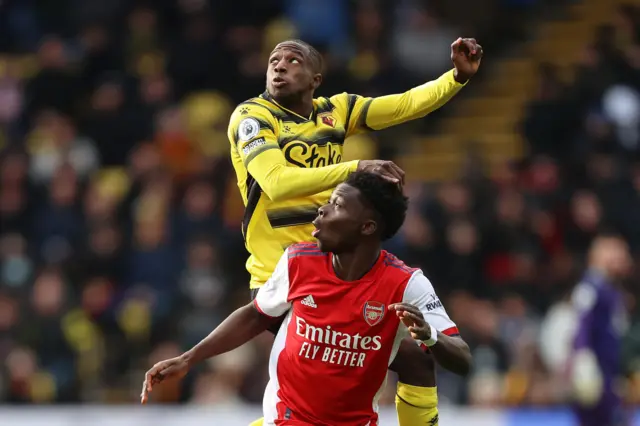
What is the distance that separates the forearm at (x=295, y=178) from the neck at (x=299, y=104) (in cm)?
40

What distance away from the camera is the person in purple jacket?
38.3 feet

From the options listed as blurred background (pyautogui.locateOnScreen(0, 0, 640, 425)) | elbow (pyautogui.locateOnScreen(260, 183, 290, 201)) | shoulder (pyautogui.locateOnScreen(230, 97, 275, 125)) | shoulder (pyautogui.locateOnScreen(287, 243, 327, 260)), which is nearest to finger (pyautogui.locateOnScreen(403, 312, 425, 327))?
shoulder (pyautogui.locateOnScreen(287, 243, 327, 260))

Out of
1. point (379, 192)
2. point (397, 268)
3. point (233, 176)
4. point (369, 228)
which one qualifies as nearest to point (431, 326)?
point (397, 268)

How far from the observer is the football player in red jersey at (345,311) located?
6211mm

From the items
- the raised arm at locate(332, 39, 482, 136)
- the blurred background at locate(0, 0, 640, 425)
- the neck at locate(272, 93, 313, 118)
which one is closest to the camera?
the neck at locate(272, 93, 313, 118)

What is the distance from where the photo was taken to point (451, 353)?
6039mm

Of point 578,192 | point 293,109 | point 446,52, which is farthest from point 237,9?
point 293,109

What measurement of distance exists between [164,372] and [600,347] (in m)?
6.24

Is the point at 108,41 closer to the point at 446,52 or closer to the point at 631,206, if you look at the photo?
the point at 446,52

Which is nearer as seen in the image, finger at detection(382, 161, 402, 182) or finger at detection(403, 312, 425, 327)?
finger at detection(403, 312, 425, 327)

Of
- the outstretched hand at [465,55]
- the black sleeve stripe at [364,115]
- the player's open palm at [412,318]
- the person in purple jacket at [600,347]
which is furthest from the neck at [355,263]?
the person in purple jacket at [600,347]

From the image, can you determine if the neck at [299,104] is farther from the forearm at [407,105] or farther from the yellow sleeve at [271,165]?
the forearm at [407,105]

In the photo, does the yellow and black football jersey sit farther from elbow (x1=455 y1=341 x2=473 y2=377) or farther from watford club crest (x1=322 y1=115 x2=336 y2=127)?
elbow (x1=455 y1=341 x2=473 y2=377)

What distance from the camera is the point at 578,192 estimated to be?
13820 mm
